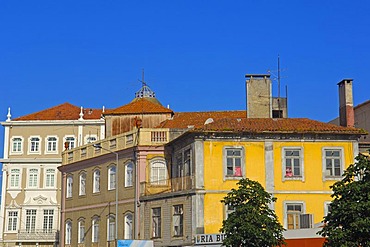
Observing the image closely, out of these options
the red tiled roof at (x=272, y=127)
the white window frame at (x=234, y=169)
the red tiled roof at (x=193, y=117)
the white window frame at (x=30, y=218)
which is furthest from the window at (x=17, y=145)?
the white window frame at (x=234, y=169)

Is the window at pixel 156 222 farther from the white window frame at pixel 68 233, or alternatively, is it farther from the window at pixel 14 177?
the window at pixel 14 177

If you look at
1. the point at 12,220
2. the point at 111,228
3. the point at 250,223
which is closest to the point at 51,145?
the point at 12,220

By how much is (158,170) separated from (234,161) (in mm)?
6306

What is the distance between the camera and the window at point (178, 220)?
44.2 m

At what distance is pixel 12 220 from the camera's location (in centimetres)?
7038

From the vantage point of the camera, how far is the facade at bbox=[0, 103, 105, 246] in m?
70.2

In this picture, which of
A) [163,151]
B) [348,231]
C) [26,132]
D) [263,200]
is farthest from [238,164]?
[26,132]

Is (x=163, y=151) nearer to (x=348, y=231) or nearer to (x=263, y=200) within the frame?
(x=263, y=200)

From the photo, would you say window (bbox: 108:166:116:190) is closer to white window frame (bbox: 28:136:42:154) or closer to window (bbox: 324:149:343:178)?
window (bbox: 324:149:343:178)

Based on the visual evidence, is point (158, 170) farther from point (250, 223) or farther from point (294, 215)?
point (250, 223)

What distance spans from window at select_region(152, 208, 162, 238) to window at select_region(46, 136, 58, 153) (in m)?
27.4

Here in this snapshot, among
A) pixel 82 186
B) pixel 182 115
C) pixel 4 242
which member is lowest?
pixel 4 242

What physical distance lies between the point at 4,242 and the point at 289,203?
35.3 m

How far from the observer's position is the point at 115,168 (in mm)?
51156
